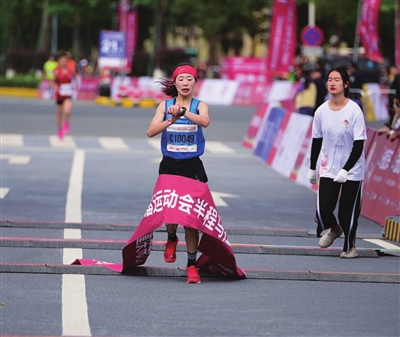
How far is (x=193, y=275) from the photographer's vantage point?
941cm

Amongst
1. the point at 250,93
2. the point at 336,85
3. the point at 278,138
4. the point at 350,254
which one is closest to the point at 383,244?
the point at 350,254

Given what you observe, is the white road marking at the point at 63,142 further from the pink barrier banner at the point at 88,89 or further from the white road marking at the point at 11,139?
the pink barrier banner at the point at 88,89

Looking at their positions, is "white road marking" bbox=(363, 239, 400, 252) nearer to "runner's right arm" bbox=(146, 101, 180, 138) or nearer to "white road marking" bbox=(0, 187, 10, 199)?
"runner's right arm" bbox=(146, 101, 180, 138)

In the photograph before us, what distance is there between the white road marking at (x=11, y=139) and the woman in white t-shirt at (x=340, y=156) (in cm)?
1523

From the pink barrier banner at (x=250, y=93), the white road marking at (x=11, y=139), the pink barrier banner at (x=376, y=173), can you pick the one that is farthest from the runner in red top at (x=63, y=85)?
the pink barrier banner at (x=250, y=93)

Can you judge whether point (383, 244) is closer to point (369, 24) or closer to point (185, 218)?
point (185, 218)

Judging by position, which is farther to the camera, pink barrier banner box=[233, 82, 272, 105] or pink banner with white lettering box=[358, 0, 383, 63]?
pink barrier banner box=[233, 82, 272, 105]

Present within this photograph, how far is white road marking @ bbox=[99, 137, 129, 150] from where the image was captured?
25716 mm

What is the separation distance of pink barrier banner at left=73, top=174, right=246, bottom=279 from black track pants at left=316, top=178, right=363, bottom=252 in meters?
1.77

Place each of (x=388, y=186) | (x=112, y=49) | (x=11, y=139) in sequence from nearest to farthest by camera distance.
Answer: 1. (x=388, y=186)
2. (x=11, y=139)
3. (x=112, y=49)

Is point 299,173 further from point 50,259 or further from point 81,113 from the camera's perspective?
point 81,113

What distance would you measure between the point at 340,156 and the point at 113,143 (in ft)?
52.9

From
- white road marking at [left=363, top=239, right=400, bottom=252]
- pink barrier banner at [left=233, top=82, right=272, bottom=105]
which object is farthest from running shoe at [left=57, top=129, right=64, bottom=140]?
pink barrier banner at [left=233, top=82, right=272, bottom=105]

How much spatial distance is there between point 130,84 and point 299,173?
31.8 metres
